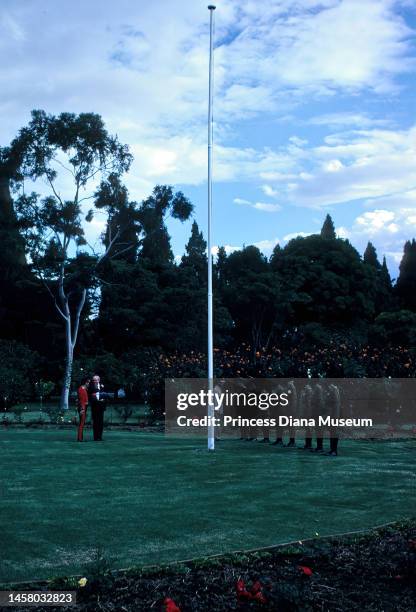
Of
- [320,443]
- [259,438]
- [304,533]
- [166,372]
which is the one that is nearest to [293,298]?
[166,372]

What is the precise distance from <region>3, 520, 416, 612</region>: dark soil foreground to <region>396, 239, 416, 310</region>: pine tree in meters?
62.5

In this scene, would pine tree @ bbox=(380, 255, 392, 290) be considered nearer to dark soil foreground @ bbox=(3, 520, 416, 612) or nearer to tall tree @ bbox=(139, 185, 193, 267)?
tall tree @ bbox=(139, 185, 193, 267)

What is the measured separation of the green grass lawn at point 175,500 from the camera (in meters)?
7.16

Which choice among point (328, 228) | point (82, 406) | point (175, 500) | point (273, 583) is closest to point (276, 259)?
point (328, 228)

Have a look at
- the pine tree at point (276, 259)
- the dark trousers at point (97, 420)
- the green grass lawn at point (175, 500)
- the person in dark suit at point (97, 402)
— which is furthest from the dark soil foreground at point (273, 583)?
the pine tree at point (276, 259)

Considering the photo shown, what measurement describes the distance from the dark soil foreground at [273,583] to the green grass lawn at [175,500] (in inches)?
22.4

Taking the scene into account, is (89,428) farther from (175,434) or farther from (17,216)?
(17,216)

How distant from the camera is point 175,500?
32.9 feet

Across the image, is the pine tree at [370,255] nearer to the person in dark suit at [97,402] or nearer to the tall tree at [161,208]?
the tall tree at [161,208]

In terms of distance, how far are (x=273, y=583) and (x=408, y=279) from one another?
6632 cm

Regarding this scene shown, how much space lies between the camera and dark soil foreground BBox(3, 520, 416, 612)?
201 inches

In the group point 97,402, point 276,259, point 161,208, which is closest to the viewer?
point 97,402

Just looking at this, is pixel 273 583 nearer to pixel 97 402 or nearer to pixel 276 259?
pixel 97 402

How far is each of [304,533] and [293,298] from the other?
155ft
